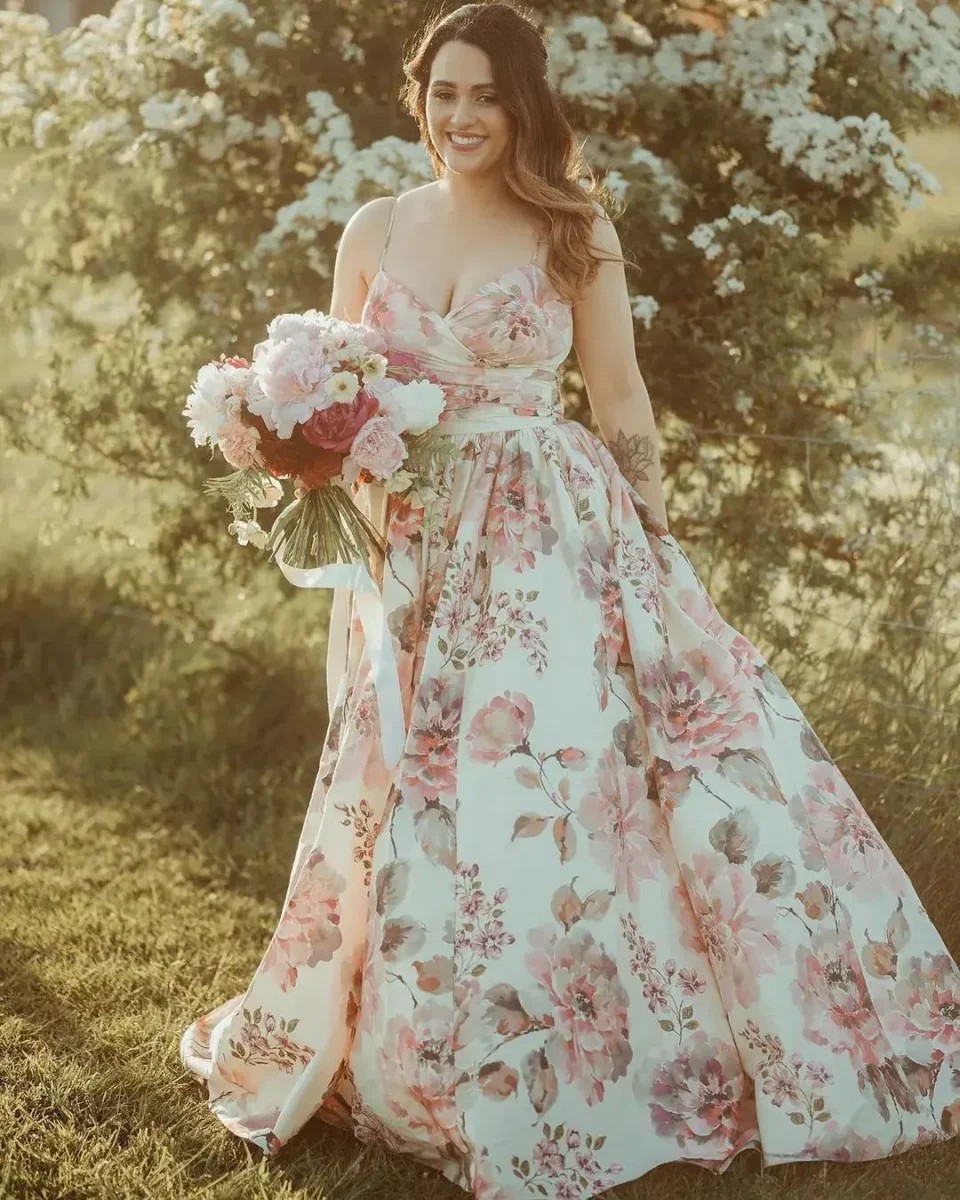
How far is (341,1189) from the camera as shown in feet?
9.02

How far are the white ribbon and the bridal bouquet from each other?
30 millimetres

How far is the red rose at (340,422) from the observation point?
2.78 meters

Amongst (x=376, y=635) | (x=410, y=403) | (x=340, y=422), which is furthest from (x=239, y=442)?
(x=376, y=635)

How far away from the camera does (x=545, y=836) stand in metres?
2.75

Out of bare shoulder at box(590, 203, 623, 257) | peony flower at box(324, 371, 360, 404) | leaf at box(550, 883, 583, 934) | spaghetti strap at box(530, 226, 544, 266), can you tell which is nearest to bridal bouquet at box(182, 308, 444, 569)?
peony flower at box(324, 371, 360, 404)

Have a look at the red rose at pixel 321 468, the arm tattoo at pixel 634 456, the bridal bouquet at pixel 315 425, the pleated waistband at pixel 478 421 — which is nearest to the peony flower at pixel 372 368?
the bridal bouquet at pixel 315 425

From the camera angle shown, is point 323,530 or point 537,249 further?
point 537,249

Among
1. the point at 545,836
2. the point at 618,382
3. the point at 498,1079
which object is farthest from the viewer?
the point at 618,382

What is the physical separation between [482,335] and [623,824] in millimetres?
1004

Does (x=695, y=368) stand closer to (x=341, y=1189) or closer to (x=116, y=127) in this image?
(x=116, y=127)

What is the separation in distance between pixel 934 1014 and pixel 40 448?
3752 mm

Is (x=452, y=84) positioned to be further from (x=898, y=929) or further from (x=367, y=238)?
(x=898, y=929)

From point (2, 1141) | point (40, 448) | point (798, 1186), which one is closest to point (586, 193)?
point (798, 1186)

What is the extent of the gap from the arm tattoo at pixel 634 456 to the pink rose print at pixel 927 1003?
115 cm
